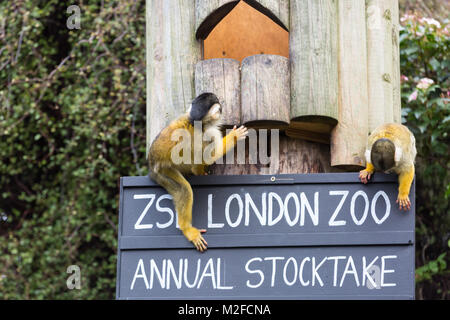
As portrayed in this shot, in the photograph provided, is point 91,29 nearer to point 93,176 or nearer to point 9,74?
point 9,74

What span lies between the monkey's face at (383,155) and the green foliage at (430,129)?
173cm

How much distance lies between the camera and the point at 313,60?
2.33 m

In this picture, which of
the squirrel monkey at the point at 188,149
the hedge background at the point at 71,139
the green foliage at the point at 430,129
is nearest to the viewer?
the squirrel monkey at the point at 188,149

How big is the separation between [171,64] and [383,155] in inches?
37.9

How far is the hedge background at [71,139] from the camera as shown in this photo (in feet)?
16.5

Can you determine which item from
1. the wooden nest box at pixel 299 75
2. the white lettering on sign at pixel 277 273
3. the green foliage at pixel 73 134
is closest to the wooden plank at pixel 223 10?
the wooden nest box at pixel 299 75

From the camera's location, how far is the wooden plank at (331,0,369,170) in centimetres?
236

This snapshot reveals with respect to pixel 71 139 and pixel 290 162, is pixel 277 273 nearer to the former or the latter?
pixel 290 162

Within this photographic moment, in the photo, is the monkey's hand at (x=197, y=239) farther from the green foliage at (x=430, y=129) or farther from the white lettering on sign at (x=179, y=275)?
the green foliage at (x=430, y=129)

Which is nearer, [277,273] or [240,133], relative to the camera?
[277,273]

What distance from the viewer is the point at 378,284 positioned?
6.84 feet

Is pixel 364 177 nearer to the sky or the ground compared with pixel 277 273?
nearer to the sky

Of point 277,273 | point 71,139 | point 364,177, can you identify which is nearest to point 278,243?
point 277,273

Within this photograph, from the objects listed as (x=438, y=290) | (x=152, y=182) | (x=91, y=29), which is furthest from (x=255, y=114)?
(x=91, y=29)
